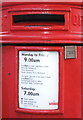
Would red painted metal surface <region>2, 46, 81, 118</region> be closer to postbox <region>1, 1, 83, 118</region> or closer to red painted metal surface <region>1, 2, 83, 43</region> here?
postbox <region>1, 1, 83, 118</region>

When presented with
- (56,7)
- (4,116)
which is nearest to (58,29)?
(56,7)

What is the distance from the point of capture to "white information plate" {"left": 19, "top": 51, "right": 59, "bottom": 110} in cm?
259

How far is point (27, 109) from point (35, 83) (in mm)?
304

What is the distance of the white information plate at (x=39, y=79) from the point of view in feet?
8.48

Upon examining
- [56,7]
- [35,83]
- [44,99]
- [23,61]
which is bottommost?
[44,99]

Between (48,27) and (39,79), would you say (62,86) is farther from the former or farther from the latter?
(48,27)

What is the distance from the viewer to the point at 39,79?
260cm

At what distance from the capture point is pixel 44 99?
8.63ft

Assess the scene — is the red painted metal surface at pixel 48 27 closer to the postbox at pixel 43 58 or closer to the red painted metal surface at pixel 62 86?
the postbox at pixel 43 58

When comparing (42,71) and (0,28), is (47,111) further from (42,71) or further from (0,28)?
(0,28)

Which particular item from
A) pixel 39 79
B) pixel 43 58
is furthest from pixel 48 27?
pixel 39 79

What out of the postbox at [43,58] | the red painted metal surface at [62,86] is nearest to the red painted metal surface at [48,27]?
the postbox at [43,58]

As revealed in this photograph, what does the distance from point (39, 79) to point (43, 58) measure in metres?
0.23

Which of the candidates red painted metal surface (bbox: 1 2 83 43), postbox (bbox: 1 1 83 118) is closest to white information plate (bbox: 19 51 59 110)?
postbox (bbox: 1 1 83 118)
